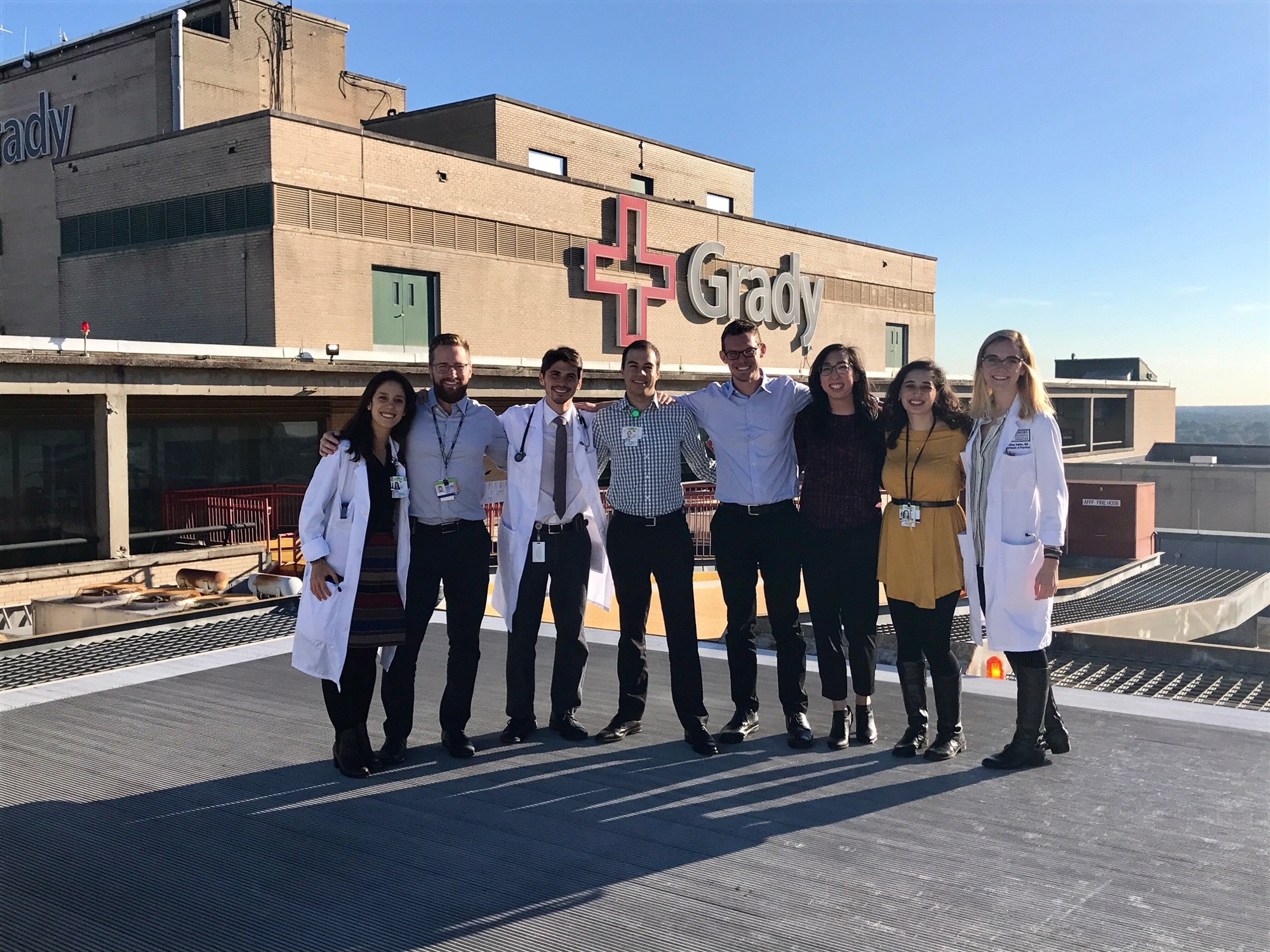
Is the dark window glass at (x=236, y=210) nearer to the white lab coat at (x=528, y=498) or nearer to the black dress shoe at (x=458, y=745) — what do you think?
the white lab coat at (x=528, y=498)

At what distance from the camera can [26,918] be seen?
11.8 feet

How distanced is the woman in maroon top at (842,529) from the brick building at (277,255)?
14272 millimetres

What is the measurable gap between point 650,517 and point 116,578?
13889 millimetres

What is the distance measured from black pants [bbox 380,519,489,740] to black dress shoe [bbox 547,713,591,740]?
1.66 feet

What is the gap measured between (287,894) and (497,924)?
783 millimetres

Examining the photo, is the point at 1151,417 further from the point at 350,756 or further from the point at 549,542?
the point at 350,756

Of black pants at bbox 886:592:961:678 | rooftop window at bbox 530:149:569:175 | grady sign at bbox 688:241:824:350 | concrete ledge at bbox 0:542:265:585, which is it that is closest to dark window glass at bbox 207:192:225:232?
concrete ledge at bbox 0:542:265:585

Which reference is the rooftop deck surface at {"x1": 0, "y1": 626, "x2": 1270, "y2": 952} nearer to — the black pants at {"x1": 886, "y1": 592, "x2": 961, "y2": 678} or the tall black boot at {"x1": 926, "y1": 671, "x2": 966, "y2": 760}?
the tall black boot at {"x1": 926, "y1": 671, "x2": 966, "y2": 760}

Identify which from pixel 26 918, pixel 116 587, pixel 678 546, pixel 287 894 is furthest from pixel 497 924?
pixel 116 587

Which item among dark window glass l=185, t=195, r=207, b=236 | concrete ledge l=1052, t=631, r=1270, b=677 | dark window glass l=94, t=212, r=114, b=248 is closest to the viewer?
concrete ledge l=1052, t=631, r=1270, b=677

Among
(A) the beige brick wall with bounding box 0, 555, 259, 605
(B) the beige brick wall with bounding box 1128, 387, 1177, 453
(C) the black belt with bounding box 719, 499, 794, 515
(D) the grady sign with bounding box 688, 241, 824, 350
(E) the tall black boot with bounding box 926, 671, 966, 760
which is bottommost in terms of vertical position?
(A) the beige brick wall with bounding box 0, 555, 259, 605

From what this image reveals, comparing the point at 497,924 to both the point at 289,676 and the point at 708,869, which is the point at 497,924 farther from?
the point at 289,676

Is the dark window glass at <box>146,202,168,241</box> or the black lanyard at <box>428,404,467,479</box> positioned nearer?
the black lanyard at <box>428,404,467,479</box>

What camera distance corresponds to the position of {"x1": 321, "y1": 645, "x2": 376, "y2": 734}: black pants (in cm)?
500
